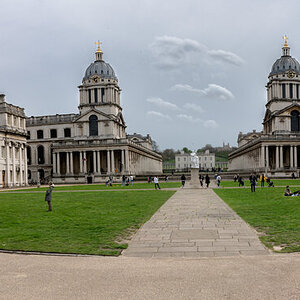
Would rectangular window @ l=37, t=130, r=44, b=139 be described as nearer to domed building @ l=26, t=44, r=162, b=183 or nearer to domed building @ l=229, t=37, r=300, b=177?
domed building @ l=26, t=44, r=162, b=183

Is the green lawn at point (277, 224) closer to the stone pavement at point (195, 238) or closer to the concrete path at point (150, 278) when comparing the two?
the stone pavement at point (195, 238)

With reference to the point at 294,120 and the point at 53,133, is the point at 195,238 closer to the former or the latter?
the point at 294,120

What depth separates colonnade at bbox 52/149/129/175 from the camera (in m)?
84.0

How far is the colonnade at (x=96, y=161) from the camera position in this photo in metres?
84.0

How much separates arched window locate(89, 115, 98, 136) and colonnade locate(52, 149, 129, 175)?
516 centimetres

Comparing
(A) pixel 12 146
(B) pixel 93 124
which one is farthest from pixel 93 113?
(A) pixel 12 146

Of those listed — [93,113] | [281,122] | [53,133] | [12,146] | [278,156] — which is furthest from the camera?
[53,133]

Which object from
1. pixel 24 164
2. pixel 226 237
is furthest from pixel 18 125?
pixel 226 237

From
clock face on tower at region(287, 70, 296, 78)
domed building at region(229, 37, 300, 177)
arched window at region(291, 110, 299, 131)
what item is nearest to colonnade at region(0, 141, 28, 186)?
domed building at region(229, 37, 300, 177)

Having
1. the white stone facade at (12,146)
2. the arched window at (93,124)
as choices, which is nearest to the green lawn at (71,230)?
the white stone facade at (12,146)

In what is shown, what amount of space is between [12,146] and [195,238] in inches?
2361

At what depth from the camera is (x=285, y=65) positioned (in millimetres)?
94938

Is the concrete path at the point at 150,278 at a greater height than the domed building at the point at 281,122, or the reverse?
the domed building at the point at 281,122

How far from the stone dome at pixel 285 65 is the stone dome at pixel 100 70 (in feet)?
129
